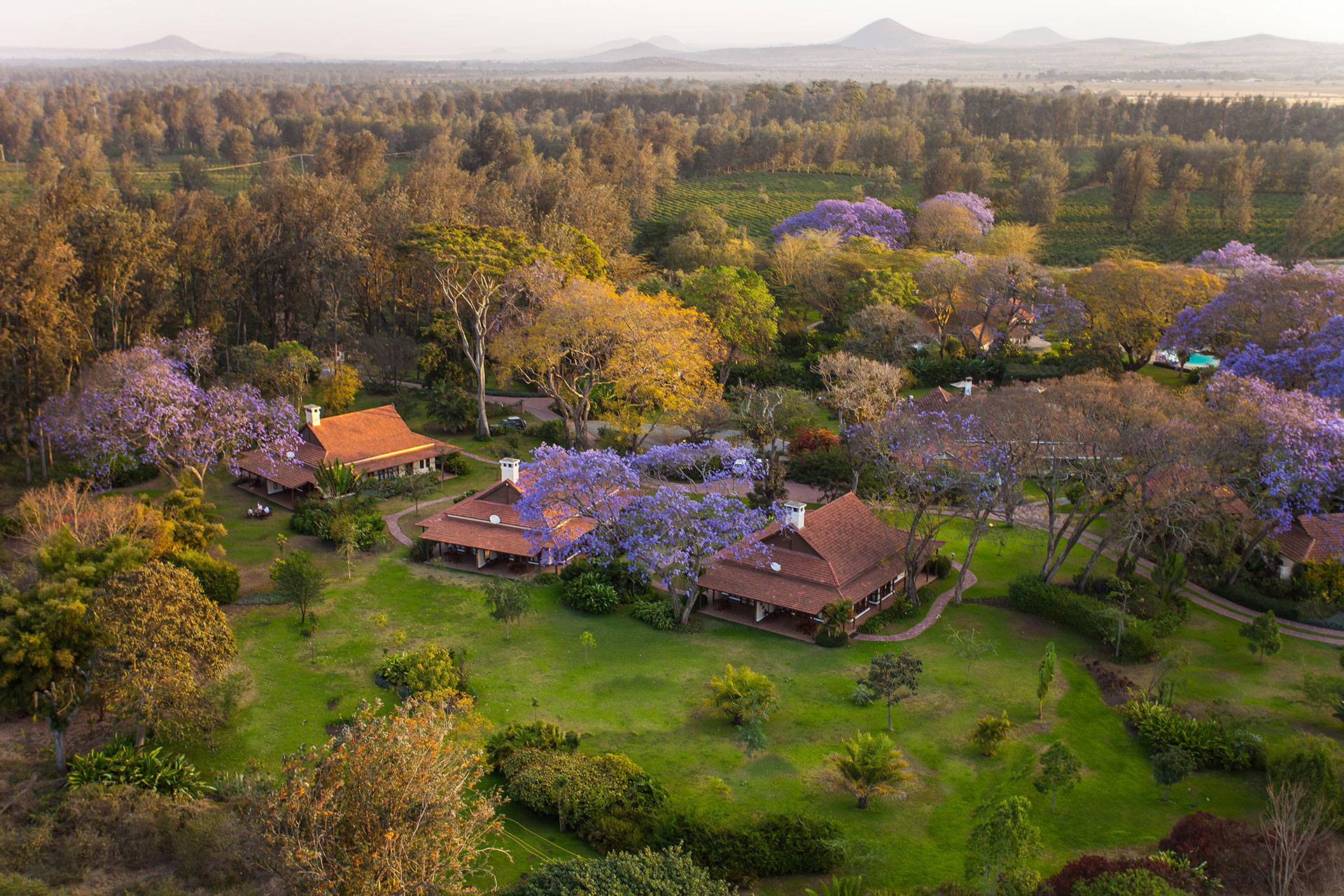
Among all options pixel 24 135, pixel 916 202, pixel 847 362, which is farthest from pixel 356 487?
pixel 24 135

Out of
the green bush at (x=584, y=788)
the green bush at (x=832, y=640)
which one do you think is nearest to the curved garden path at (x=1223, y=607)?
the green bush at (x=832, y=640)

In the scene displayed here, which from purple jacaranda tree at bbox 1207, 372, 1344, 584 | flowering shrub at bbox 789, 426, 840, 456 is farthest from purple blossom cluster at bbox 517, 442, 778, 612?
purple jacaranda tree at bbox 1207, 372, 1344, 584

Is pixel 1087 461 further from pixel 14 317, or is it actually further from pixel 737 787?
pixel 14 317

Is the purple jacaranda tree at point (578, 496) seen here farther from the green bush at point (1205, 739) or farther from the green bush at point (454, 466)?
the green bush at point (1205, 739)

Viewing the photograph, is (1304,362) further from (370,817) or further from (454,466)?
(370,817)

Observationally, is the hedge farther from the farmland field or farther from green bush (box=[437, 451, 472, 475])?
the farmland field

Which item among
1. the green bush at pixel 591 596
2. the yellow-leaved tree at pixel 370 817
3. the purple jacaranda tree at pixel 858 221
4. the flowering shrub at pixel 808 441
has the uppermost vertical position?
the purple jacaranda tree at pixel 858 221

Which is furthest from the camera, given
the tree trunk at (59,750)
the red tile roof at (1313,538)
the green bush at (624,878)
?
the red tile roof at (1313,538)
